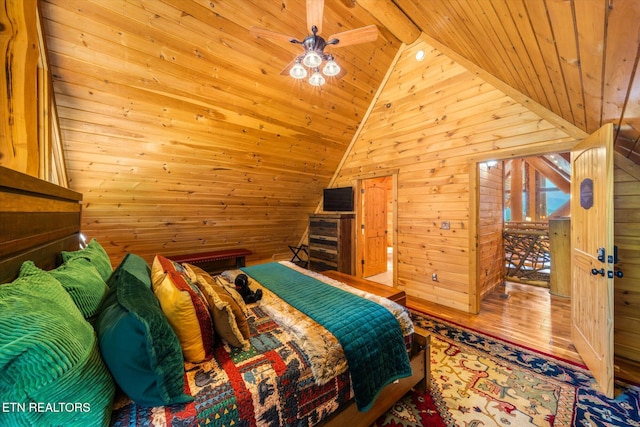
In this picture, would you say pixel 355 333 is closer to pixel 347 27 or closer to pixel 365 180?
pixel 347 27

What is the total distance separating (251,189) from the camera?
13.5 ft

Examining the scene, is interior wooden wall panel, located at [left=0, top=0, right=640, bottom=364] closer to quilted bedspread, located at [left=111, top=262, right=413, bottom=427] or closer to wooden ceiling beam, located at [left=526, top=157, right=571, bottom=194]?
quilted bedspread, located at [left=111, top=262, right=413, bottom=427]

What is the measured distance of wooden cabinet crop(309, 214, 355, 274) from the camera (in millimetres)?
4355

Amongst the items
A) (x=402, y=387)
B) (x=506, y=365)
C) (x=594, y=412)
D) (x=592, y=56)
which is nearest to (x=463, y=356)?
(x=506, y=365)

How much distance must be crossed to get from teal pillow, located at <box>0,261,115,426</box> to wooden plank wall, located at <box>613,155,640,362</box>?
373 cm

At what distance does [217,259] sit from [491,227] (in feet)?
15.5

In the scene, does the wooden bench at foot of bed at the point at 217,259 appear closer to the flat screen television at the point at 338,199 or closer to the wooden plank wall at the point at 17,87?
the flat screen television at the point at 338,199

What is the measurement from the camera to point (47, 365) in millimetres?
633

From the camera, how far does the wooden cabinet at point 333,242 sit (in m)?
4.36

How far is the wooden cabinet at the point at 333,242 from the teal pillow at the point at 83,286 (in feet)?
11.2

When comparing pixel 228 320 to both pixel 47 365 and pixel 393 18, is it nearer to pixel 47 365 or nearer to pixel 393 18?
pixel 47 365

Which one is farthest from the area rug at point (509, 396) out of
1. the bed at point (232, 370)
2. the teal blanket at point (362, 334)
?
the teal blanket at point (362, 334)

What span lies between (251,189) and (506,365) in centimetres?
385

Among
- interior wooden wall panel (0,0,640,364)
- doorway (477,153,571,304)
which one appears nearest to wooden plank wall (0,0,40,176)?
interior wooden wall panel (0,0,640,364)
